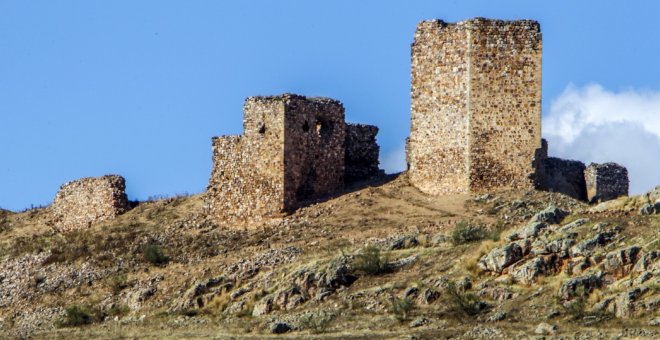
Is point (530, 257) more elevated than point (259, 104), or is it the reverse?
point (259, 104)

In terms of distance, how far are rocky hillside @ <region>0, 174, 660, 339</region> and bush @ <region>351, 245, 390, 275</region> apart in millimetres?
47

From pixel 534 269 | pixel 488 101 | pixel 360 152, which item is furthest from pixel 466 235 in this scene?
pixel 360 152

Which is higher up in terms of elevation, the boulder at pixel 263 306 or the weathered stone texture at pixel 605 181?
the weathered stone texture at pixel 605 181

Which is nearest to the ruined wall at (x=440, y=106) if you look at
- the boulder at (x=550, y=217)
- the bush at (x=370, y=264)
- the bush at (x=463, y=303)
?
the bush at (x=370, y=264)

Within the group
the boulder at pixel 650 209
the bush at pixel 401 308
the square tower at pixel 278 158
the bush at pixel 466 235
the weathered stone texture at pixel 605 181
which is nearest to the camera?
the bush at pixel 401 308

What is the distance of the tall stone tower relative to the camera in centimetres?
6066

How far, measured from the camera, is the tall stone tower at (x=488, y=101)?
60656mm

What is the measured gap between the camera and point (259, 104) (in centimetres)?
6147

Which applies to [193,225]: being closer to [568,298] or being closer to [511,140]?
[511,140]

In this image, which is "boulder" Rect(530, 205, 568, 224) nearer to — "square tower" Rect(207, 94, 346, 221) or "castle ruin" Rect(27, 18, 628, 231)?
"castle ruin" Rect(27, 18, 628, 231)

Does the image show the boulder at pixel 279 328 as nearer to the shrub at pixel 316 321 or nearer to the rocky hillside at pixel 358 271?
the rocky hillside at pixel 358 271

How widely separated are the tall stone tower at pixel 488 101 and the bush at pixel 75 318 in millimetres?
10870

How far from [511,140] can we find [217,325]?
1230cm

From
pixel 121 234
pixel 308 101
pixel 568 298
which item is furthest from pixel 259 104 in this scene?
pixel 568 298
